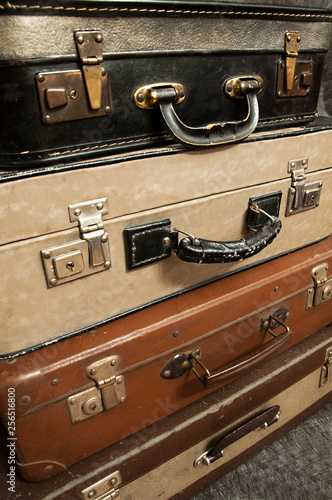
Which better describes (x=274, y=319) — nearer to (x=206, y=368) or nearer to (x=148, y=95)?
(x=206, y=368)

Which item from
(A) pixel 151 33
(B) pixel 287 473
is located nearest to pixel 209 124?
(A) pixel 151 33

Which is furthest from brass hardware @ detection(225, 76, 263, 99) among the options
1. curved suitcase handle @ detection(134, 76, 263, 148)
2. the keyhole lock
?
the keyhole lock

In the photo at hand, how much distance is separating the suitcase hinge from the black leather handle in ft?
0.99

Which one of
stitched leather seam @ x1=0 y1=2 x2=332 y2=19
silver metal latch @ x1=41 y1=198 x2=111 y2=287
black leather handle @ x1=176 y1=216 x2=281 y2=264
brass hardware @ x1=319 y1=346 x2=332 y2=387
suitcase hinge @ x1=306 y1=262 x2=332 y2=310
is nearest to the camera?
stitched leather seam @ x1=0 y1=2 x2=332 y2=19

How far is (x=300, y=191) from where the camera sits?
111cm

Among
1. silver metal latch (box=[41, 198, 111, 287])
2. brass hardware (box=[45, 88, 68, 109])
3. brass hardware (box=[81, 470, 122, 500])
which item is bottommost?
brass hardware (box=[81, 470, 122, 500])

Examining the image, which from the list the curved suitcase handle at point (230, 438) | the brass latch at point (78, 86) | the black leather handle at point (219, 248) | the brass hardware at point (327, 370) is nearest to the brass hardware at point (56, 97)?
the brass latch at point (78, 86)

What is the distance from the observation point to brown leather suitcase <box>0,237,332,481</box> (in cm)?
81

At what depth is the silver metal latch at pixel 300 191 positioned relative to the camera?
107 centimetres

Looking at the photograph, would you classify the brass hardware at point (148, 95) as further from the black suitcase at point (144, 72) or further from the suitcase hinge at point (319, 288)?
the suitcase hinge at point (319, 288)

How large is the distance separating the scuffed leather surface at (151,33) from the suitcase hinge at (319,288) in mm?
633

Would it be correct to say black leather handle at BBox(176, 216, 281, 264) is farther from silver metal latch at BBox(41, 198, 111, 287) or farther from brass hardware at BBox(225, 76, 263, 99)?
brass hardware at BBox(225, 76, 263, 99)

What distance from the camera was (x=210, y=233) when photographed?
1.00 m

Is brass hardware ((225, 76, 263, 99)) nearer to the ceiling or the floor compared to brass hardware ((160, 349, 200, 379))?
nearer to the ceiling
